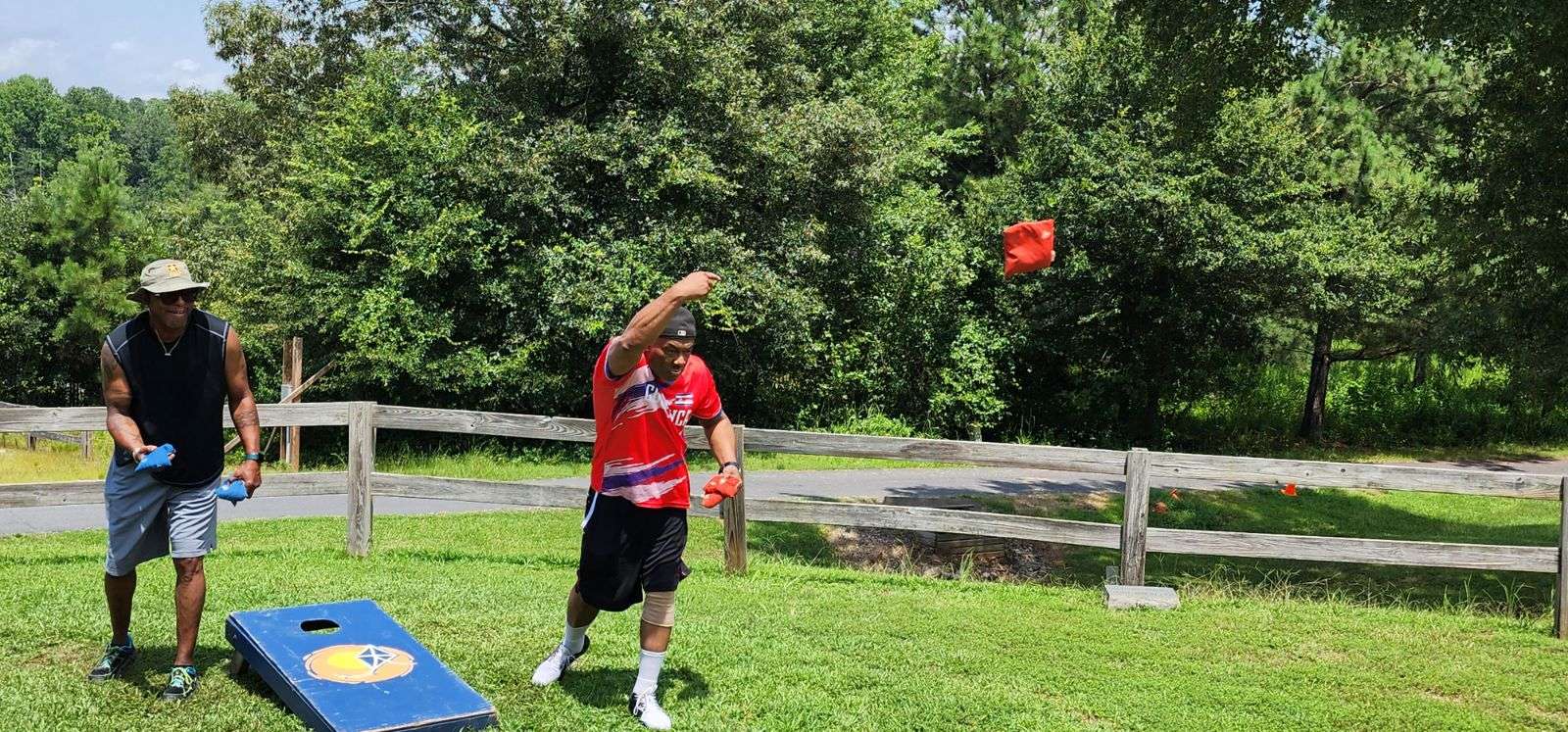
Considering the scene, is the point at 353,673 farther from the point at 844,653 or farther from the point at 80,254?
the point at 80,254

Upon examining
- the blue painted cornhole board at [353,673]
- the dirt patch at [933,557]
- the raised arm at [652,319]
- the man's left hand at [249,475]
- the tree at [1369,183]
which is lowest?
the dirt patch at [933,557]

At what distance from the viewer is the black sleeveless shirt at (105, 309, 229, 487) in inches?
185

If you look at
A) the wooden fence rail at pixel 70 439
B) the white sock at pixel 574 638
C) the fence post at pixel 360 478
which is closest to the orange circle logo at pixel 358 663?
the white sock at pixel 574 638

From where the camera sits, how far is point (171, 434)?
15.5ft

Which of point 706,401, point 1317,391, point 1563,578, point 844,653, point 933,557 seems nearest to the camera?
point 706,401

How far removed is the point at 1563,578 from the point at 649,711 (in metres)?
5.91

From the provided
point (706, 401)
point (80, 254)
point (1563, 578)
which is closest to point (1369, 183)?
point (1563, 578)

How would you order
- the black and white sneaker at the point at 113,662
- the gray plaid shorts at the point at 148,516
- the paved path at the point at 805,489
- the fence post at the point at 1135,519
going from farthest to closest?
the paved path at the point at 805,489 < the fence post at the point at 1135,519 < the black and white sneaker at the point at 113,662 < the gray plaid shorts at the point at 148,516

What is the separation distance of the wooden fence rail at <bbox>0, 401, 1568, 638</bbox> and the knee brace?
9.97 feet

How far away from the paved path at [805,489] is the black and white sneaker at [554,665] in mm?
5101

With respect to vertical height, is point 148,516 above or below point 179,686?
above

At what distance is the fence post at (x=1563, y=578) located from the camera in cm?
702

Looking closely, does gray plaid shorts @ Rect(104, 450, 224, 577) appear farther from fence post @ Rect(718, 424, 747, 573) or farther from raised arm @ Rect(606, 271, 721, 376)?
fence post @ Rect(718, 424, 747, 573)

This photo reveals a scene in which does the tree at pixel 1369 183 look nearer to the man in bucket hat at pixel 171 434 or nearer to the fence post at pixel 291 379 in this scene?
the fence post at pixel 291 379
